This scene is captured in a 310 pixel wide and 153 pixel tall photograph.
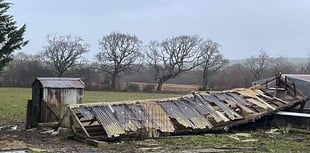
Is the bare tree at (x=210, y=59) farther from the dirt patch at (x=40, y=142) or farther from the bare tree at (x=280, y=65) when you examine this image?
the dirt patch at (x=40, y=142)

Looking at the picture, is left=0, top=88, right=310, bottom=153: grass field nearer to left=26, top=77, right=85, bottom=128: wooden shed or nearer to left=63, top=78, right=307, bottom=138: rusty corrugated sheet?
left=63, top=78, right=307, bottom=138: rusty corrugated sheet

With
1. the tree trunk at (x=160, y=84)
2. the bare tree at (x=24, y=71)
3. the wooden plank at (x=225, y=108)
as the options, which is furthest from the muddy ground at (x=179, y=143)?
the tree trunk at (x=160, y=84)

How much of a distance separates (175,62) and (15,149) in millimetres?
63009

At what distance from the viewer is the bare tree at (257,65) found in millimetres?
69137

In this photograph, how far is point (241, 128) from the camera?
18.9m

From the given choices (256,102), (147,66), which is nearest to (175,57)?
(147,66)

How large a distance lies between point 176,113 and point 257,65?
2287 inches

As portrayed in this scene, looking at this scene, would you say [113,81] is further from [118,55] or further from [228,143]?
[228,143]

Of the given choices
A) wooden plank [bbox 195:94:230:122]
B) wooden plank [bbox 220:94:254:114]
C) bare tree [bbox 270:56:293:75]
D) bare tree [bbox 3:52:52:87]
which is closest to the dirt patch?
wooden plank [bbox 195:94:230:122]

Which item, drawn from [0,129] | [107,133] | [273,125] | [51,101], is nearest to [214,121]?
[273,125]

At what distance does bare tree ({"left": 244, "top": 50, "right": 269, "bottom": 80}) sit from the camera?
2722 inches

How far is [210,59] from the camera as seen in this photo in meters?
74.6

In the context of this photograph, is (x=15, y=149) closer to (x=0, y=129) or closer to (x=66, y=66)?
(x=0, y=129)

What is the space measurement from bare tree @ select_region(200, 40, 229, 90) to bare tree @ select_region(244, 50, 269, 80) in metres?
4.06
